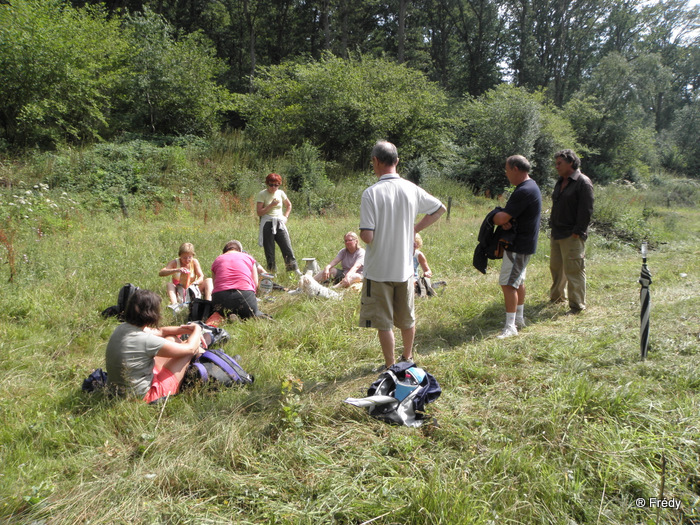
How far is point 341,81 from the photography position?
19734 mm

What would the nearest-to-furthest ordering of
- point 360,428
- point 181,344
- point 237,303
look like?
point 360,428 → point 181,344 → point 237,303

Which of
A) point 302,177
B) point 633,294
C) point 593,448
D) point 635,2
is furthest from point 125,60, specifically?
point 635,2

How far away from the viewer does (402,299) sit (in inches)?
147

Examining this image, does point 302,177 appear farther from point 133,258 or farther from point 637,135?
point 637,135

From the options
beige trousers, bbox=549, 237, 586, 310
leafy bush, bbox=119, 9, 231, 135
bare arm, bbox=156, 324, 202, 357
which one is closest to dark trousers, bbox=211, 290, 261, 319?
bare arm, bbox=156, 324, 202, 357

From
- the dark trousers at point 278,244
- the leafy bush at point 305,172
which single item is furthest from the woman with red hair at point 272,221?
the leafy bush at point 305,172

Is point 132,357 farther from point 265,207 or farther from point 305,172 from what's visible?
point 305,172

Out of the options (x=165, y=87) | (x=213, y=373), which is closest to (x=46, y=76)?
(x=165, y=87)

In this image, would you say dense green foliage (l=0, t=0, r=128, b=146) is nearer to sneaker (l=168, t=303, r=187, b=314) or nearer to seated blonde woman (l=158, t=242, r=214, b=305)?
→ seated blonde woman (l=158, t=242, r=214, b=305)

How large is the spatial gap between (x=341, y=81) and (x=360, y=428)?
748 inches

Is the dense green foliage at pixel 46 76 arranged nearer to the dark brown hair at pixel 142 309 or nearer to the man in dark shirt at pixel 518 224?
the dark brown hair at pixel 142 309

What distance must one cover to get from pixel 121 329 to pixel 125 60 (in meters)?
18.6

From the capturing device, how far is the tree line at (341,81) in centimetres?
1502

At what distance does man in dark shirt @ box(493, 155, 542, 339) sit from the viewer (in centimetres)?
466
